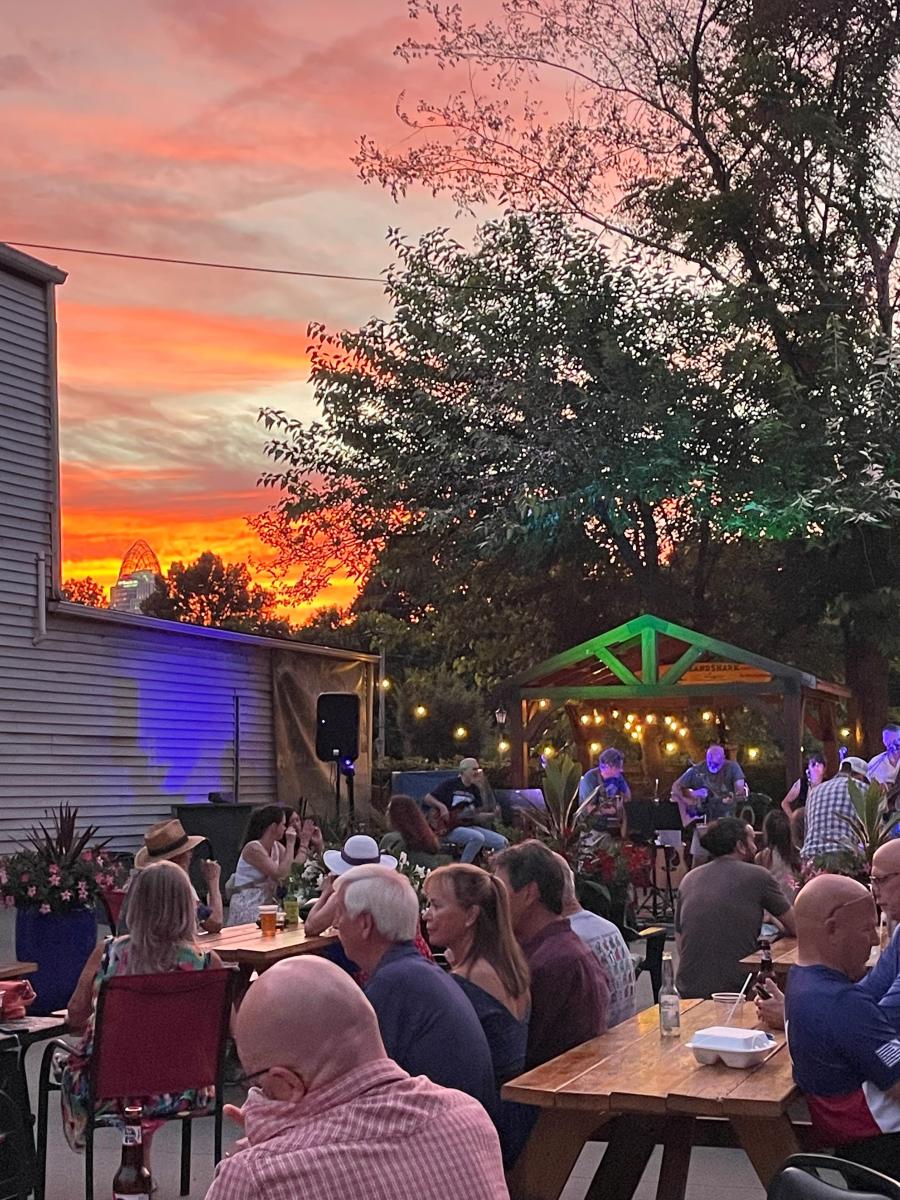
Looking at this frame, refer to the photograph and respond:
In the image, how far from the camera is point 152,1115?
18.0 ft

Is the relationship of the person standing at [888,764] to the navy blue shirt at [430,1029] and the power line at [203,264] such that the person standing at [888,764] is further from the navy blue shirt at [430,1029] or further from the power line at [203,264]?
the power line at [203,264]

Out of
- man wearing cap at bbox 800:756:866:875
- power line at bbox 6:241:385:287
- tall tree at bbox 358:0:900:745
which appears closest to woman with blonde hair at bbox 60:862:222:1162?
man wearing cap at bbox 800:756:866:875

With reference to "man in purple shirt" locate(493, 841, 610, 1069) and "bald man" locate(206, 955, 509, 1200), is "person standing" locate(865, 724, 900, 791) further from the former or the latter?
"bald man" locate(206, 955, 509, 1200)

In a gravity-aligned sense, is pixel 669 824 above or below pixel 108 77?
below

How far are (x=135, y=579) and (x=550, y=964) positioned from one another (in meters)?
54.8

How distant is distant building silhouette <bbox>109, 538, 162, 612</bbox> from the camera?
2206 inches

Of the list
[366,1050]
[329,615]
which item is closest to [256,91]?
[366,1050]

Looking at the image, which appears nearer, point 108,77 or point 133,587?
point 108,77

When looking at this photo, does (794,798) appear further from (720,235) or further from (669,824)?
(720,235)

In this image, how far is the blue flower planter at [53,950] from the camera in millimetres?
10391

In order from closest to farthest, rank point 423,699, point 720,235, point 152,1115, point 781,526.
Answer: point 152,1115, point 781,526, point 720,235, point 423,699

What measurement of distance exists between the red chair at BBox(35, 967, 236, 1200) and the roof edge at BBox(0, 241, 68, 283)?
14.5m

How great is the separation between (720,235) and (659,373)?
3.40 metres

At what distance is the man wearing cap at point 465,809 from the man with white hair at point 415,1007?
8.17 metres
